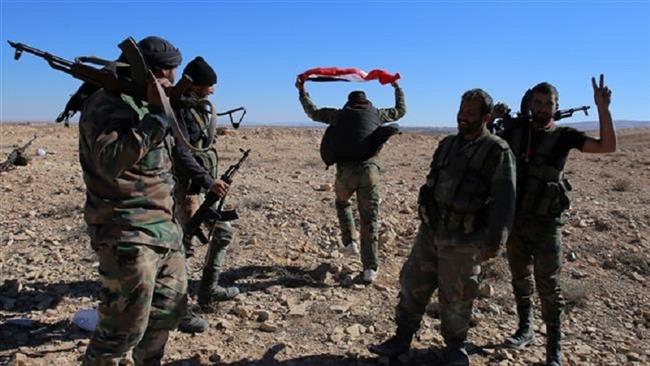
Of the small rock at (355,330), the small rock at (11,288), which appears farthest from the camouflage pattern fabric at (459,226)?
the small rock at (11,288)

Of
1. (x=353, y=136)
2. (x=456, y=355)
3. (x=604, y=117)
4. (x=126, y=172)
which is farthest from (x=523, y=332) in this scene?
(x=126, y=172)

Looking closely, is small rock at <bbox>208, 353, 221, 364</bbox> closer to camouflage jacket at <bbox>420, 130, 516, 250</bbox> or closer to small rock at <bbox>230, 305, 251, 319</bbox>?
small rock at <bbox>230, 305, 251, 319</bbox>

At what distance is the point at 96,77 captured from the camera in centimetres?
262

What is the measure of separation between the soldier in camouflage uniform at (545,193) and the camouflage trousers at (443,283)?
574 mm

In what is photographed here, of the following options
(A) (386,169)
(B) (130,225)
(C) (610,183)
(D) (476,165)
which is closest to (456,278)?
(D) (476,165)

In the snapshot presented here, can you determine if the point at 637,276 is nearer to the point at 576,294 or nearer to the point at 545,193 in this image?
the point at 576,294

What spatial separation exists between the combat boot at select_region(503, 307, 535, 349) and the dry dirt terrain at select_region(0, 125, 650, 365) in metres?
0.08

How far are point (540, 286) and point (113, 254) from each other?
267cm

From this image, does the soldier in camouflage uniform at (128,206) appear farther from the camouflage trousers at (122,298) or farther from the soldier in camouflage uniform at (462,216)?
the soldier in camouflage uniform at (462,216)

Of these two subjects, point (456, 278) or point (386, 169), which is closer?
point (456, 278)

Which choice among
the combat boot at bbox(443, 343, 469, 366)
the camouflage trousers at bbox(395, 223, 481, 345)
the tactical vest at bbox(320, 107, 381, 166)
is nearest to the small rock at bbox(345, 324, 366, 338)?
the camouflage trousers at bbox(395, 223, 481, 345)

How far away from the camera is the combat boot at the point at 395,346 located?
3.75m

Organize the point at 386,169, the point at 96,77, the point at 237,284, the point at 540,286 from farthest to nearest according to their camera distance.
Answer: the point at 386,169
the point at 237,284
the point at 540,286
the point at 96,77

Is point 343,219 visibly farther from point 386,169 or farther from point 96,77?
point 386,169
